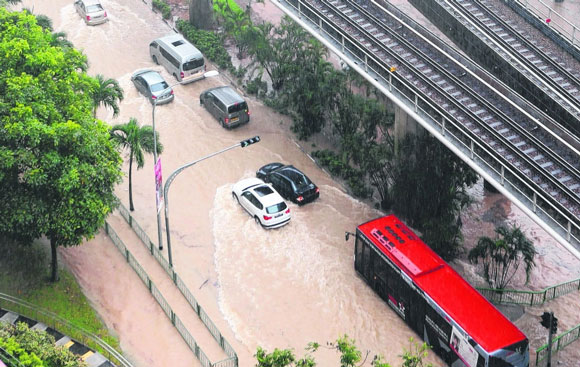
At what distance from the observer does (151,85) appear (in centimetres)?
4762

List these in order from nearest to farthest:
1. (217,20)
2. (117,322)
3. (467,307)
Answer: (467,307), (117,322), (217,20)

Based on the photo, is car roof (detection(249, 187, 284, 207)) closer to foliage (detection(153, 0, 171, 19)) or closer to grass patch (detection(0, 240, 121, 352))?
grass patch (detection(0, 240, 121, 352))

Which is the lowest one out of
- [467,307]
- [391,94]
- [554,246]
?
[554,246]

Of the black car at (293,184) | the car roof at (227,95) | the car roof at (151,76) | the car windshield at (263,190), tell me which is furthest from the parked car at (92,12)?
the car windshield at (263,190)

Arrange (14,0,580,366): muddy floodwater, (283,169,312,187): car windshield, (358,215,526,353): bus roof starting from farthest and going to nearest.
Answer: (283,169,312,187): car windshield, (14,0,580,366): muddy floodwater, (358,215,526,353): bus roof

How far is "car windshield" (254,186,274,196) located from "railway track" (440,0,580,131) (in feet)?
37.2

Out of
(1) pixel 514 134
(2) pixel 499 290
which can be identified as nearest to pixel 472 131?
(1) pixel 514 134

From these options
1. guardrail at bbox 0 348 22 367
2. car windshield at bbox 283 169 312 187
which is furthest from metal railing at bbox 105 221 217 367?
car windshield at bbox 283 169 312 187

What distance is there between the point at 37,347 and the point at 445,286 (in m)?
14.2

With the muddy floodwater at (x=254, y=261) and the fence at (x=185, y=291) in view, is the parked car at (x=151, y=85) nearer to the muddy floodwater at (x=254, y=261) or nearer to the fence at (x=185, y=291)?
the muddy floodwater at (x=254, y=261)

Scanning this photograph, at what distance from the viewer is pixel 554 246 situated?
38.9 m

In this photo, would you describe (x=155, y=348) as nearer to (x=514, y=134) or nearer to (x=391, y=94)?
(x=391, y=94)

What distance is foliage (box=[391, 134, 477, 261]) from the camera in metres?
37.1

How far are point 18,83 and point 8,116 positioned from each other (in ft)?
5.06
